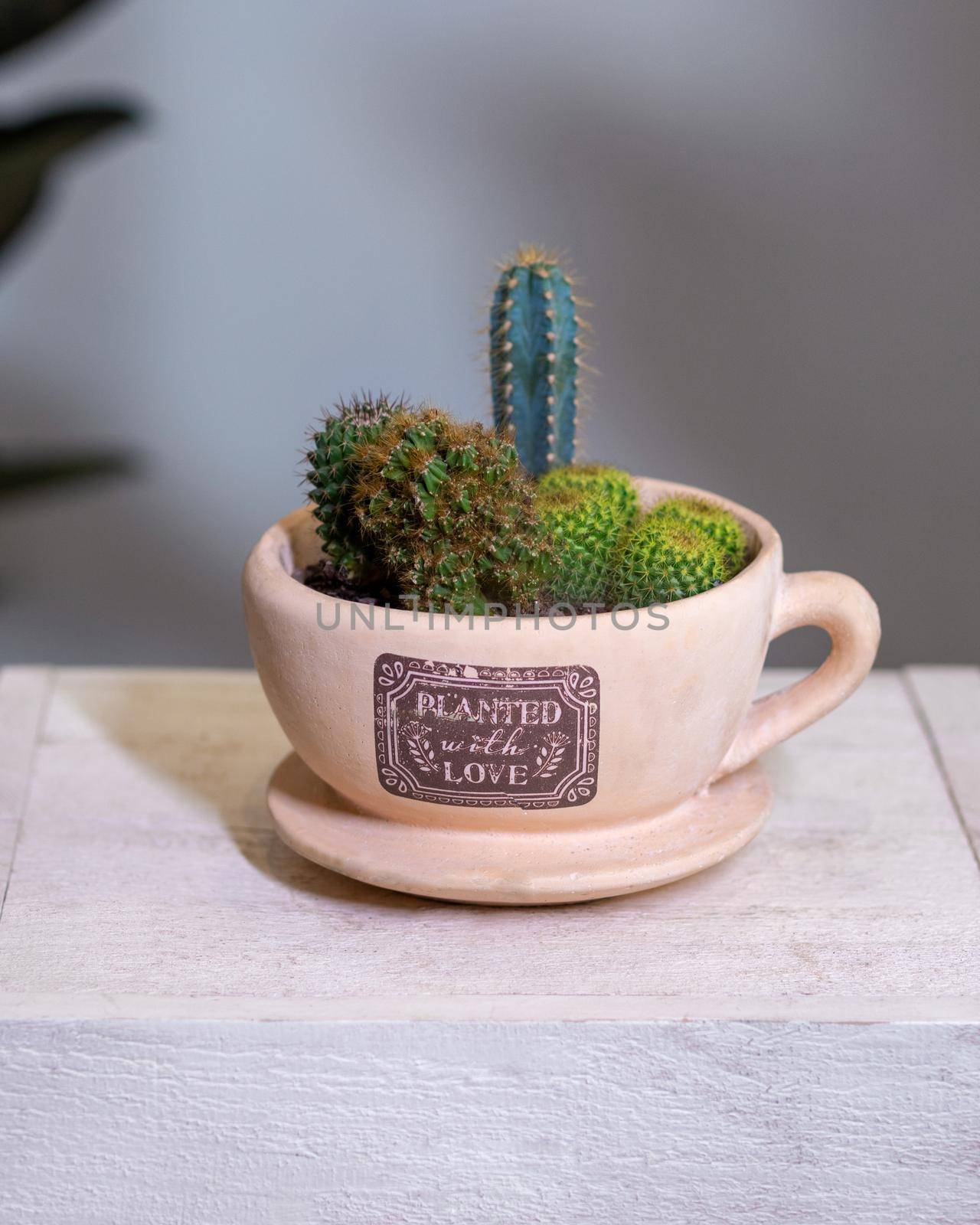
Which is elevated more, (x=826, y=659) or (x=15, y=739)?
(x=826, y=659)

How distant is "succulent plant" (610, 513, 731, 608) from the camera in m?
0.71

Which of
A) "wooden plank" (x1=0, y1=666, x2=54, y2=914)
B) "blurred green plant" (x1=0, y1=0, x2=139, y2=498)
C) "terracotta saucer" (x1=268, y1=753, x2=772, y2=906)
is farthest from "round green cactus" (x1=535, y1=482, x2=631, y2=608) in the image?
"blurred green plant" (x1=0, y1=0, x2=139, y2=498)

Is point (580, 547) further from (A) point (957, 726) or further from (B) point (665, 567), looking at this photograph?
(A) point (957, 726)

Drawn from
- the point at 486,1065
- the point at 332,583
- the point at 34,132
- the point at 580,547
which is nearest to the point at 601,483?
the point at 580,547

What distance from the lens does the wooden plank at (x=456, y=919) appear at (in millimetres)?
685

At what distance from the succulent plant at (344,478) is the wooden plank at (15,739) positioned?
28 centimetres

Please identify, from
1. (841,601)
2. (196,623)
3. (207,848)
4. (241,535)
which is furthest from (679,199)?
(207,848)

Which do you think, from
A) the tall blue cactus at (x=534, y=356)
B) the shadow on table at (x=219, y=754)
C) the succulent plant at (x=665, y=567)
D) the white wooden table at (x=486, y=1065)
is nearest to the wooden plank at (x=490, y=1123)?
the white wooden table at (x=486, y=1065)

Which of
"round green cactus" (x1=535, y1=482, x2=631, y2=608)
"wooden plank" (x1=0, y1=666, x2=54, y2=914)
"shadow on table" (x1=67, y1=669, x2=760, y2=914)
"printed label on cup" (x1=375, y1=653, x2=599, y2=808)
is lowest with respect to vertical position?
"wooden plank" (x1=0, y1=666, x2=54, y2=914)

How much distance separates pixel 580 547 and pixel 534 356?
17 cm

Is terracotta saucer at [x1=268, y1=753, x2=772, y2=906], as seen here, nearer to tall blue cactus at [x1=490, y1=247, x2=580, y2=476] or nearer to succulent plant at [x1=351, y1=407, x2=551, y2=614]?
succulent plant at [x1=351, y1=407, x2=551, y2=614]

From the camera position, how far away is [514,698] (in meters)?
0.67

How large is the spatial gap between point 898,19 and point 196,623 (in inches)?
49.7

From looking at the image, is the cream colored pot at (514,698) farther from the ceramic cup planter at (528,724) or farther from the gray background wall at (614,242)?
the gray background wall at (614,242)
